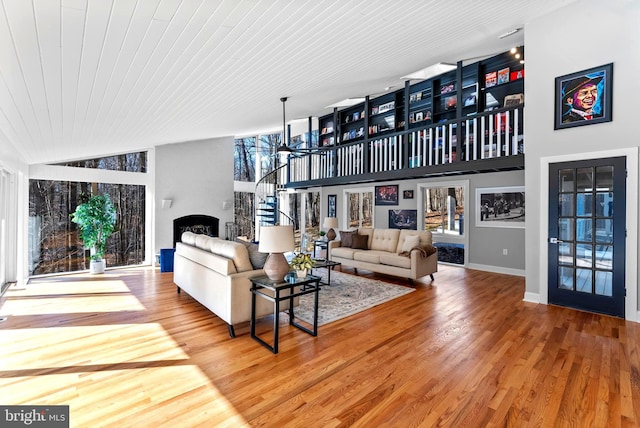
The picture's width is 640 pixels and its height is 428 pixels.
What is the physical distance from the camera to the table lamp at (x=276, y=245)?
303 cm

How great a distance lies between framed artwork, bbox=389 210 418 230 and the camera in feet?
25.0

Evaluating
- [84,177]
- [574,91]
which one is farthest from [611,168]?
[84,177]

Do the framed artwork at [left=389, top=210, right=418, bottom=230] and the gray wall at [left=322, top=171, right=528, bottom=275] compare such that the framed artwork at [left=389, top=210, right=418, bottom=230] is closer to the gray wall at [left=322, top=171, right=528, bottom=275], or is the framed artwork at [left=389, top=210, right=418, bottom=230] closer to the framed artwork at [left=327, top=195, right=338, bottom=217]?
the gray wall at [left=322, top=171, right=528, bottom=275]

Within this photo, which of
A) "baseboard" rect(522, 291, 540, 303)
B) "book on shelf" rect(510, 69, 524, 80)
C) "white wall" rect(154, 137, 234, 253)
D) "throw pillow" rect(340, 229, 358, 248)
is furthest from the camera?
"white wall" rect(154, 137, 234, 253)

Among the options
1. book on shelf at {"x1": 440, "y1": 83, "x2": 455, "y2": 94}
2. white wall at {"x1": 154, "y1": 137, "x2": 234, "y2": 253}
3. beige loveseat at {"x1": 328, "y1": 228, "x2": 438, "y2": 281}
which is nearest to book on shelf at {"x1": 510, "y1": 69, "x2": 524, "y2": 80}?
book on shelf at {"x1": 440, "y1": 83, "x2": 455, "y2": 94}

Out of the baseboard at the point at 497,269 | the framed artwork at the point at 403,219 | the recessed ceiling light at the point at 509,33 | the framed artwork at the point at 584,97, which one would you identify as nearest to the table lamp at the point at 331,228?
the framed artwork at the point at 403,219

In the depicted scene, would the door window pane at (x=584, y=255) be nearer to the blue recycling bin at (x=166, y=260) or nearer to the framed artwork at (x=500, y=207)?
the framed artwork at (x=500, y=207)

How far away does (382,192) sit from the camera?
328 inches

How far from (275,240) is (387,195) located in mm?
5704

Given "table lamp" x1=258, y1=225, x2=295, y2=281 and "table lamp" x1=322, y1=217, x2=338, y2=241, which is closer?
"table lamp" x1=258, y1=225, x2=295, y2=281

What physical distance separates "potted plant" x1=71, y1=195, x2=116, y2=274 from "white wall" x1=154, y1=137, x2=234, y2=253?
1015 millimetres

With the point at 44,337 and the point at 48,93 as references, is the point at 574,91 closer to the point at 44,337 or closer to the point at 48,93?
the point at 48,93

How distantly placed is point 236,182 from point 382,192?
4323 millimetres

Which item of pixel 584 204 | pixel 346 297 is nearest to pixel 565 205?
pixel 584 204
